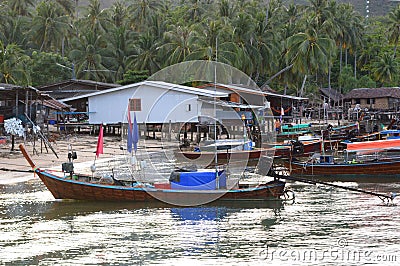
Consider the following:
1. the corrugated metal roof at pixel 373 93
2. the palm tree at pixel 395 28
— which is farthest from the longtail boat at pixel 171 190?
the palm tree at pixel 395 28

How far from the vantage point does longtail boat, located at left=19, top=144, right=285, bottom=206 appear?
25.3 meters

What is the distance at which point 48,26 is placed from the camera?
75750 millimetres

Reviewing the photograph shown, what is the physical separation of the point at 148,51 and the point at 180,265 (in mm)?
56808

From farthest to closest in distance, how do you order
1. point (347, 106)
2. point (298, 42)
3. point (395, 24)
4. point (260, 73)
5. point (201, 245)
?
1. point (395, 24)
2. point (347, 106)
3. point (260, 73)
4. point (298, 42)
5. point (201, 245)

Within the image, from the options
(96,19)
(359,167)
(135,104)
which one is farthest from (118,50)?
(359,167)

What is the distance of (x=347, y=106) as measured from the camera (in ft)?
272

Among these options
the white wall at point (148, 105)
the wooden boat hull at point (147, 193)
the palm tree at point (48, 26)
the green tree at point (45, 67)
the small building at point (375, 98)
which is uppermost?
the palm tree at point (48, 26)

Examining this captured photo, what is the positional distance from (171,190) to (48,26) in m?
54.4

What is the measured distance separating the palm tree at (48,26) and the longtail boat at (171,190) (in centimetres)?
5237

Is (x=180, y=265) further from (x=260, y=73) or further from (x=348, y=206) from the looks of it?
(x=260, y=73)

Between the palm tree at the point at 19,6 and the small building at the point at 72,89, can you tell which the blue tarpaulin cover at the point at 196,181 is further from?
the palm tree at the point at 19,6

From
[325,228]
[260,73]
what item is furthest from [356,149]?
[260,73]

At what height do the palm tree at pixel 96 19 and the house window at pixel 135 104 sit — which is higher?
the palm tree at pixel 96 19

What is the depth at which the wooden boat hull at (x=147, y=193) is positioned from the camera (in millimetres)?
25500
